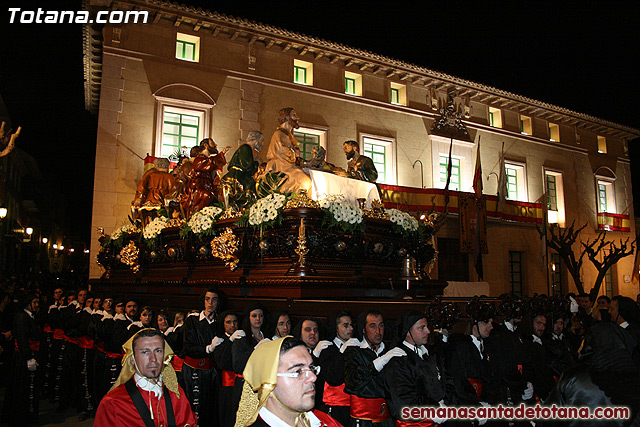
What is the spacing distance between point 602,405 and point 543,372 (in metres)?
3.03

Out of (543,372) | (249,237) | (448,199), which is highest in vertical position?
(448,199)

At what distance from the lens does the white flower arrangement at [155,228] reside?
11.3m

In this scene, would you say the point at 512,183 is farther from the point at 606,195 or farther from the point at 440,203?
the point at 606,195

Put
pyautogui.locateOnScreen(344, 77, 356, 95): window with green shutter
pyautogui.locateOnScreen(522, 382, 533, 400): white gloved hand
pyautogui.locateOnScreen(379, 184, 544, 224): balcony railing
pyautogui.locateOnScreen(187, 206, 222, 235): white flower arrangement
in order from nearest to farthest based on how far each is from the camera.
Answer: pyautogui.locateOnScreen(522, 382, 533, 400): white gloved hand → pyautogui.locateOnScreen(187, 206, 222, 235): white flower arrangement → pyautogui.locateOnScreen(379, 184, 544, 224): balcony railing → pyautogui.locateOnScreen(344, 77, 356, 95): window with green shutter

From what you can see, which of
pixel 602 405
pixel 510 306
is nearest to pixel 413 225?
pixel 510 306

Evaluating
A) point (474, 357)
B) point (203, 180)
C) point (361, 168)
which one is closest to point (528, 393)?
point (474, 357)

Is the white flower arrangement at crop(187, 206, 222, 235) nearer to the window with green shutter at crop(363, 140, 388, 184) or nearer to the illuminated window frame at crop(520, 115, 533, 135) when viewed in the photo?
the window with green shutter at crop(363, 140, 388, 184)

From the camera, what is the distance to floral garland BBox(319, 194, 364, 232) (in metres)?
8.51

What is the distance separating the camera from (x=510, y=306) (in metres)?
6.30

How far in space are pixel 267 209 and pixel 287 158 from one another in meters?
1.96

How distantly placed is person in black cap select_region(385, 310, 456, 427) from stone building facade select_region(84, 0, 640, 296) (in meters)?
14.4

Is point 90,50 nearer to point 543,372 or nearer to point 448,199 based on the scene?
point 448,199

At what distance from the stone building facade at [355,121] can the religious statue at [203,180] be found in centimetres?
706

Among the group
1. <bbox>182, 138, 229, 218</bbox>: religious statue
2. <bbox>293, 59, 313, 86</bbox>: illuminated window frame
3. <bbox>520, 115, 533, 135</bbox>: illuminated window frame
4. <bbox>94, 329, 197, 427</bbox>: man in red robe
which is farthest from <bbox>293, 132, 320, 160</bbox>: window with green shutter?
<bbox>94, 329, 197, 427</bbox>: man in red robe
